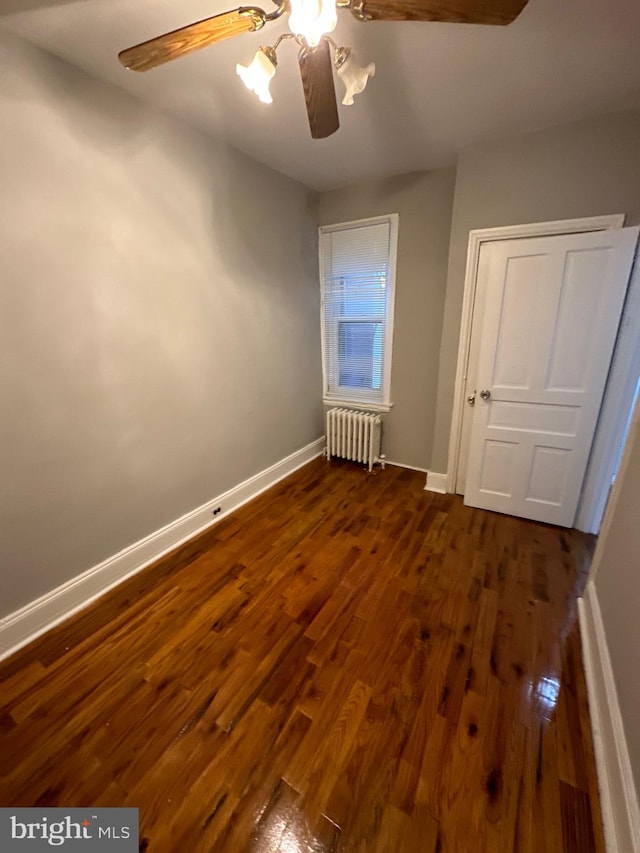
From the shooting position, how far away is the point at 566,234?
2109mm

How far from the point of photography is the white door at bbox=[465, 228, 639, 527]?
203 centimetres

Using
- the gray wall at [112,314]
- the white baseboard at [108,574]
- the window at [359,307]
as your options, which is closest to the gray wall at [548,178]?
the window at [359,307]

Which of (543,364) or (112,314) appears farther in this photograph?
(543,364)

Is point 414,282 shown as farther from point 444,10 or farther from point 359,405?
point 444,10

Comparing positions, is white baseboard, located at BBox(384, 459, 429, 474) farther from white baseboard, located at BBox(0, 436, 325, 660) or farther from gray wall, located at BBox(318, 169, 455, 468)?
white baseboard, located at BBox(0, 436, 325, 660)

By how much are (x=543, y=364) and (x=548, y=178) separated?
1.15 m

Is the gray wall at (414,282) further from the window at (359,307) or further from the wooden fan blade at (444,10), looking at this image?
the wooden fan blade at (444,10)

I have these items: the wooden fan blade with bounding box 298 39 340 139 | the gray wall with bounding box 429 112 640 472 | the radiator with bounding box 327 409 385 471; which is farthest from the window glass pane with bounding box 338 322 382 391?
the wooden fan blade with bounding box 298 39 340 139

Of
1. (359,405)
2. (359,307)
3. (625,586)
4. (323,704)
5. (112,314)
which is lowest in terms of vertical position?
(323,704)

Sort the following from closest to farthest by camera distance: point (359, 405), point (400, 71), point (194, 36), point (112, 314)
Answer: point (194, 36)
point (400, 71)
point (112, 314)
point (359, 405)

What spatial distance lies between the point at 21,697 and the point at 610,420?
339cm

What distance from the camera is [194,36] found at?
41.2 inches

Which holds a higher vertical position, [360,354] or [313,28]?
[313,28]

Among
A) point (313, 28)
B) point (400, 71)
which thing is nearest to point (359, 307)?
point (400, 71)
